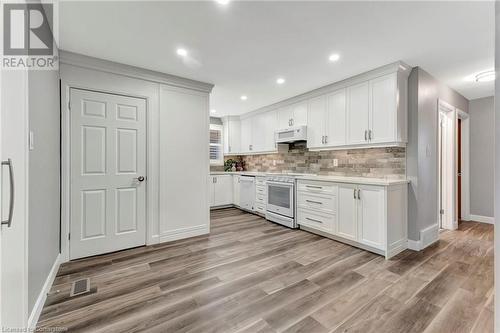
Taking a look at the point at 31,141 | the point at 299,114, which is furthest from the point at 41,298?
the point at 299,114

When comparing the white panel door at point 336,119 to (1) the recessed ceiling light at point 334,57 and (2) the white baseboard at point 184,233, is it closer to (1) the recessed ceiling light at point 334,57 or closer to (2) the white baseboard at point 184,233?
(1) the recessed ceiling light at point 334,57

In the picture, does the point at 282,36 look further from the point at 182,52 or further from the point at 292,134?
the point at 292,134

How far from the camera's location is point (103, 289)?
6.81 feet

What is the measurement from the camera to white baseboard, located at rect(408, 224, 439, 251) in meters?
3.03

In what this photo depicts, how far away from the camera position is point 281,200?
4223 millimetres

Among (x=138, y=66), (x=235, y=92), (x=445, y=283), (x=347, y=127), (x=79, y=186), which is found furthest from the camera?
(x=235, y=92)

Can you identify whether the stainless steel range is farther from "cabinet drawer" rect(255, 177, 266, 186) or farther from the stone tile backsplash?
the stone tile backsplash

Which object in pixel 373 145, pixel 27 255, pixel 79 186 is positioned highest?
pixel 373 145

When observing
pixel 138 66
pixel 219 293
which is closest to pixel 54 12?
pixel 138 66

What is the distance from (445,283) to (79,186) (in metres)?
4.07

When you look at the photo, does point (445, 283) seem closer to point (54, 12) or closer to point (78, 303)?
point (78, 303)

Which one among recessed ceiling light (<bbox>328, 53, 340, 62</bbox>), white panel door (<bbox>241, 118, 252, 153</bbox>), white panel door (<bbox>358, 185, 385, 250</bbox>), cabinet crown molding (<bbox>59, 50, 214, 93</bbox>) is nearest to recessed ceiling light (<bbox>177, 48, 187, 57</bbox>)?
cabinet crown molding (<bbox>59, 50, 214, 93</bbox>)

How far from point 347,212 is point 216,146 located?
4.07 m

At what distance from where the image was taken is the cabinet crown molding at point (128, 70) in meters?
2.62
